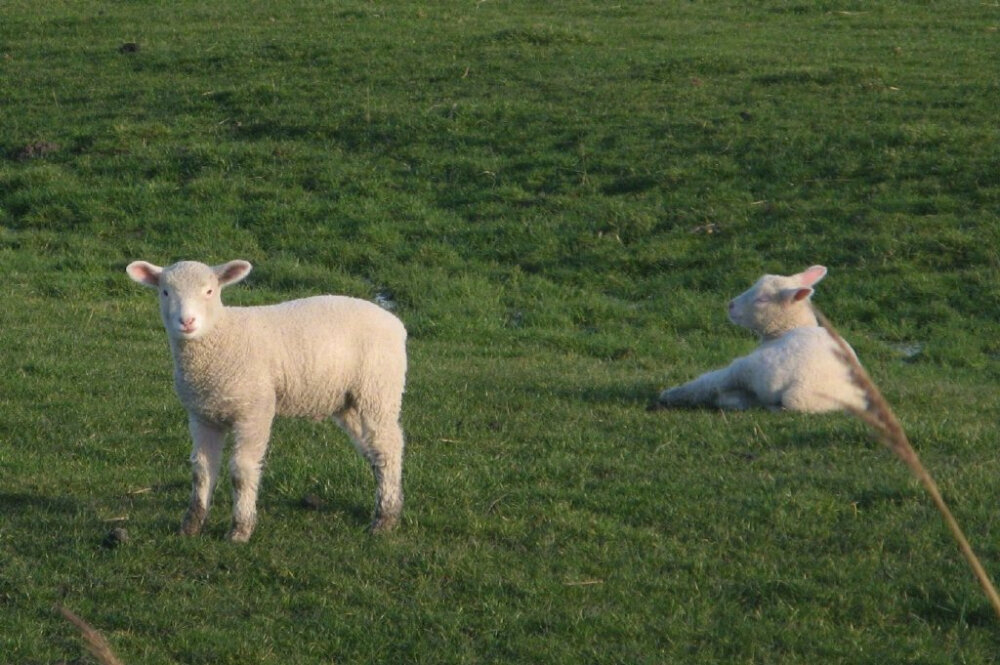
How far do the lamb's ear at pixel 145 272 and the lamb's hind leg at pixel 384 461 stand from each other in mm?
1198

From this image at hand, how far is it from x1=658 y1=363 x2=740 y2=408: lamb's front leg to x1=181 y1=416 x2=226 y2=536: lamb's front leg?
13.8 feet

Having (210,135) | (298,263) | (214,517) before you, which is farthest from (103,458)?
(210,135)

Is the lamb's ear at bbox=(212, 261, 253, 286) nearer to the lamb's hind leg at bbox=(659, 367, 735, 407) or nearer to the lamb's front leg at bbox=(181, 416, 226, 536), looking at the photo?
the lamb's front leg at bbox=(181, 416, 226, 536)

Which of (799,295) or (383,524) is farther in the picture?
(799,295)

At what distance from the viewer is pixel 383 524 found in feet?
23.5

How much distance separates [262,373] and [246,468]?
0.47 m

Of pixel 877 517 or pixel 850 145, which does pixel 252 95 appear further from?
pixel 877 517

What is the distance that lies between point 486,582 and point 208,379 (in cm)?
168

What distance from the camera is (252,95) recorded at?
2147 cm

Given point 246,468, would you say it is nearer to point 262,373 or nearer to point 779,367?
point 262,373

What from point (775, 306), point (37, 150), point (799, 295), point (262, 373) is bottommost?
point (37, 150)

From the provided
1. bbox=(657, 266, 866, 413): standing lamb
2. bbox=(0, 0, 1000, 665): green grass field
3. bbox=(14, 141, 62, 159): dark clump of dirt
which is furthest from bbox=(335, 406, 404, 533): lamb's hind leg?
bbox=(14, 141, 62, 159): dark clump of dirt

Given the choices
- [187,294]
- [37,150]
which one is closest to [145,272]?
[187,294]

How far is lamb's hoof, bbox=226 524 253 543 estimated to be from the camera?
6.91 m
